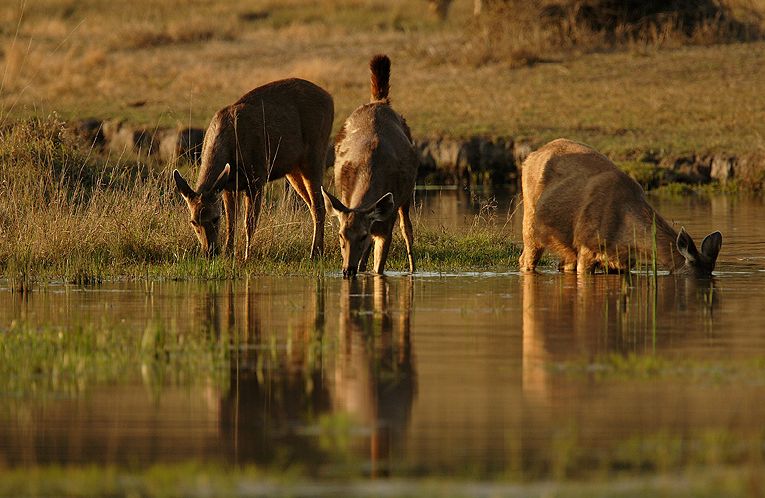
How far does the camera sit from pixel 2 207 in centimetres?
1747

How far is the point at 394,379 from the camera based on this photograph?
30.5 feet

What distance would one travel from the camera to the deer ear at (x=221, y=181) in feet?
54.1

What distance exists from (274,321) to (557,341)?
89.8 inches

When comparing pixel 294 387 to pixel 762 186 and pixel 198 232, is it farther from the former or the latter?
pixel 762 186

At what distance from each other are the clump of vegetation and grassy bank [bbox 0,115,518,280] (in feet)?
63.9

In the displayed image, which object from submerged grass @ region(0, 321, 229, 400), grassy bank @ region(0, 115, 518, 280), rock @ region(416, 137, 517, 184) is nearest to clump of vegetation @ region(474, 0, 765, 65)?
rock @ region(416, 137, 517, 184)

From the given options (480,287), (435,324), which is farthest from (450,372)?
(480,287)

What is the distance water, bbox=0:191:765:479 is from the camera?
7.37m

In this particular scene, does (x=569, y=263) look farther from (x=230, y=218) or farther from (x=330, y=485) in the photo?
(x=330, y=485)

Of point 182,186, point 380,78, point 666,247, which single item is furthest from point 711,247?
point 182,186

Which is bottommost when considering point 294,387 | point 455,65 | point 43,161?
point 294,387

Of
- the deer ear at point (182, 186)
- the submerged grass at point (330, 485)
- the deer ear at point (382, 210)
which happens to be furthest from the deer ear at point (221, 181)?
the submerged grass at point (330, 485)

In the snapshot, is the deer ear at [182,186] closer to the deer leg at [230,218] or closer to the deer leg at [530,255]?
the deer leg at [230,218]

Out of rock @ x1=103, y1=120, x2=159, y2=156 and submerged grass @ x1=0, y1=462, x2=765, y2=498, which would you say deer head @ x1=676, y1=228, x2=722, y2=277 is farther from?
rock @ x1=103, y1=120, x2=159, y2=156
